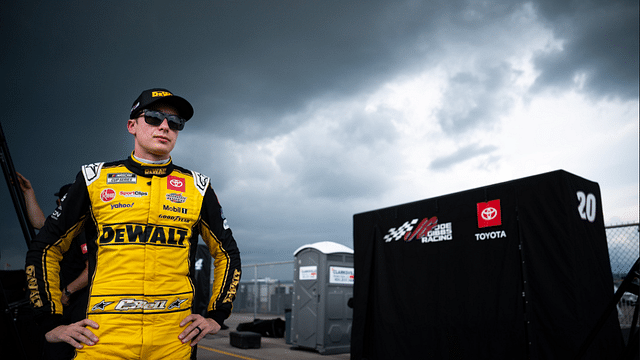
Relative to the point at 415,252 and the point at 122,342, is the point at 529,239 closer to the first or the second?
the point at 415,252

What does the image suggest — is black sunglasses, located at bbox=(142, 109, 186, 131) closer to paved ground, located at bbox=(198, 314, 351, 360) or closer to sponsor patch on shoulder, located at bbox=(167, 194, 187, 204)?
sponsor patch on shoulder, located at bbox=(167, 194, 187, 204)

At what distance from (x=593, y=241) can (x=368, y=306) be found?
12.2 ft

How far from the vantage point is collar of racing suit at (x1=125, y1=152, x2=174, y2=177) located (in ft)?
6.71

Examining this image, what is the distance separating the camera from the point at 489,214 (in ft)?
19.3

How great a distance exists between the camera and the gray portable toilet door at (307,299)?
9.86 metres

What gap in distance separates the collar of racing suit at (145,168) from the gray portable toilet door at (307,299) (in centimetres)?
828

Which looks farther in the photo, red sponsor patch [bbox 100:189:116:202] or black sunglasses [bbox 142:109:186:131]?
black sunglasses [bbox 142:109:186:131]

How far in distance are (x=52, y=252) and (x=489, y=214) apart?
17.6 ft

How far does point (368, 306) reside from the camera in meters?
7.52

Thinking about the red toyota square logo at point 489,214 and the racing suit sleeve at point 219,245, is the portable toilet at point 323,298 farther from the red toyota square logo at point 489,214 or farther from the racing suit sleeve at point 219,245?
the racing suit sleeve at point 219,245

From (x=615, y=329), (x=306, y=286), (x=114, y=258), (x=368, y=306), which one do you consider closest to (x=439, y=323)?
(x=368, y=306)

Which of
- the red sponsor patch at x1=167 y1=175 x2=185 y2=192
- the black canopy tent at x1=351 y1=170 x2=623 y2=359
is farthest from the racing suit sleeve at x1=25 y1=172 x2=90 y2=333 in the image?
the black canopy tent at x1=351 y1=170 x2=623 y2=359

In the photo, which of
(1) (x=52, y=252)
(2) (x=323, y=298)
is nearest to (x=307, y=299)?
(2) (x=323, y=298)

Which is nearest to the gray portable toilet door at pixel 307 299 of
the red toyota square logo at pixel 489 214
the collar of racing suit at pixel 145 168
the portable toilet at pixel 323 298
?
the portable toilet at pixel 323 298
